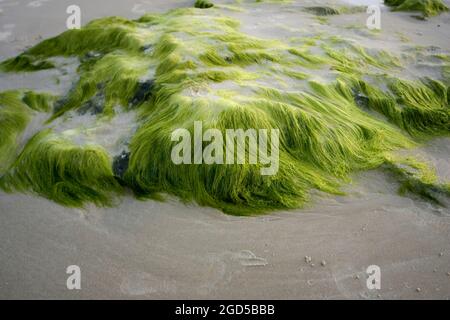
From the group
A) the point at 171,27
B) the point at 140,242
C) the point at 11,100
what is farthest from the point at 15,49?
the point at 140,242

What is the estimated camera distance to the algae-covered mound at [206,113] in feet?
7.89

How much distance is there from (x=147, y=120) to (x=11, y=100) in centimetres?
124

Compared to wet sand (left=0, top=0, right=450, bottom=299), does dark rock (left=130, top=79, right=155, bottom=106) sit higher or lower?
higher

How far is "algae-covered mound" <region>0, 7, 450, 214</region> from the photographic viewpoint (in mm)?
2406

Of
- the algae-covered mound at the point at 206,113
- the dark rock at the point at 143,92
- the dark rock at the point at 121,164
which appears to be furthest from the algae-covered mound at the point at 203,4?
the dark rock at the point at 121,164

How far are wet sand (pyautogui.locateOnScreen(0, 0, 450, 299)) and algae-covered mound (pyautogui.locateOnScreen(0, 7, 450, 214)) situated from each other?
0.45ft

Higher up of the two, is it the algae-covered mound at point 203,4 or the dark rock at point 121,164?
the algae-covered mound at point 203,4

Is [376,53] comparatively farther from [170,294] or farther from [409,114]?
[170,294]

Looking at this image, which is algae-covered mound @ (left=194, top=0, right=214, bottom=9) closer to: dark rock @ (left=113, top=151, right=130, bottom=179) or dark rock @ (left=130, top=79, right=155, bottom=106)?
dark rock @ (left=130, top=79, right=155, bottom=106)

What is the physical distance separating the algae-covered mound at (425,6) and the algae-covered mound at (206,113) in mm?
1685

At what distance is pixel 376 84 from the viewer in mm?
3346

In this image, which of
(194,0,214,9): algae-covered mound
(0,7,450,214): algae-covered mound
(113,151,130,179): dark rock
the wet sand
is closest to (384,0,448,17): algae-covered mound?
(0,7,450,214): algae-covered mound

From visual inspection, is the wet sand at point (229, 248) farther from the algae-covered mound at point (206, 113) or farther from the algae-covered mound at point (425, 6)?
the algae-covered mound at point (425, 6)
